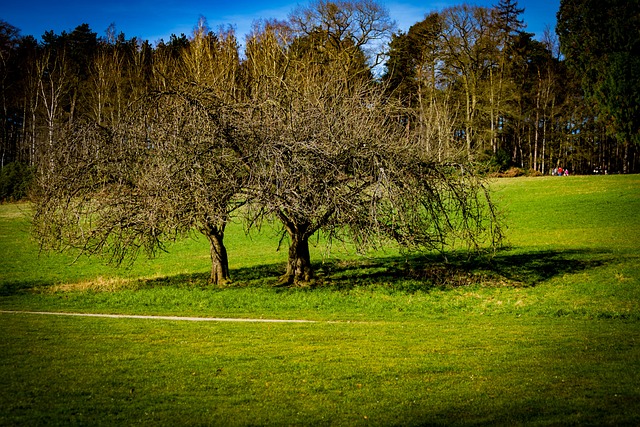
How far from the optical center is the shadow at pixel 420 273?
1973 centimetres

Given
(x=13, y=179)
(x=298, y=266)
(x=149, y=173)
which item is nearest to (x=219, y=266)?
(x=298, y=266)

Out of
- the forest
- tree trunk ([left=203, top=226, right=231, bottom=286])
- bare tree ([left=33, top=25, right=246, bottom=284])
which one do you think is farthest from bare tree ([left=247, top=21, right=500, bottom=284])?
the forest

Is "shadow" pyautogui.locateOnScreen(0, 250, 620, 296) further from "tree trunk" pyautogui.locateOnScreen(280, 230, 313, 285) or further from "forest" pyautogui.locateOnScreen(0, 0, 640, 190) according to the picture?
"forest" pyautogui.locateOnScreen(0, 0, 640, 190)

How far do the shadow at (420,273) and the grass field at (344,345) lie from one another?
0.11 m

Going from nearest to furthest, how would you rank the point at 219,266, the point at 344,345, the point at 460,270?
the point at 344,345
the point at 219,266
the point at 460,270

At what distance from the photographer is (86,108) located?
54875 millimetres

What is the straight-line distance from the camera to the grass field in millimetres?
7121

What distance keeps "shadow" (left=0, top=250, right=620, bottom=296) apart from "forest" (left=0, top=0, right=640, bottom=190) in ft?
42.5

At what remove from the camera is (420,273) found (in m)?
21.5

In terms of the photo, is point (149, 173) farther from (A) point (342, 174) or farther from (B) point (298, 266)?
(B) point (298, 266)

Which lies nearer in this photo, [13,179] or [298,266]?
[298,266]

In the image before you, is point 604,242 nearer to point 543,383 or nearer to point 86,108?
point 543,383

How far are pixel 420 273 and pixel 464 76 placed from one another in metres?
34.1

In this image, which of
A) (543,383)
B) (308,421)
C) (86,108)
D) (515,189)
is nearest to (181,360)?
(308,421)
